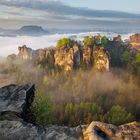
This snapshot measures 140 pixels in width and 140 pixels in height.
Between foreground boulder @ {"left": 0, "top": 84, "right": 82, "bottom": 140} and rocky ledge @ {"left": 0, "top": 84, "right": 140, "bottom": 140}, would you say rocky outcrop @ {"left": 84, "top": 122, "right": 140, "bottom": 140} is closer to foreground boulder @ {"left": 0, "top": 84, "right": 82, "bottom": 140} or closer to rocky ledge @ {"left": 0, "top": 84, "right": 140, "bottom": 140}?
rocky ledge @ {"left": 0, "top": 84, "right": 140, "bottom": 140}

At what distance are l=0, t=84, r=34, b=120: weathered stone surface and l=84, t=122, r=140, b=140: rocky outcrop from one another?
7.63 metres

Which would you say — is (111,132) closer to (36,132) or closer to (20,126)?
(36,132)

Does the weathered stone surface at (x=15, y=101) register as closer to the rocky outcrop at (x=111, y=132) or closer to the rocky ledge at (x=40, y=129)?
the rocky ledge at (x=40, y=129)

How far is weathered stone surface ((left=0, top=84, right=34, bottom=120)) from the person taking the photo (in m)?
38.0

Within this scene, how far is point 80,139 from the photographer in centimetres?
3269

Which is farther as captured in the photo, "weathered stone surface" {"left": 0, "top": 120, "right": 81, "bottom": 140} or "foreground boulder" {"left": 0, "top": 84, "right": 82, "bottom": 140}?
"foreground boulder" {"left": 0, "top": 84, "right": 82, "bottom": 140}

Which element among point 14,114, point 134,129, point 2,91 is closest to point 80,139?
point 134,129

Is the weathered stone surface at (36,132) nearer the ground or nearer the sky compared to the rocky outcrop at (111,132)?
nearer the ground

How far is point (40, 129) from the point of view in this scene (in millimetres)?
34375

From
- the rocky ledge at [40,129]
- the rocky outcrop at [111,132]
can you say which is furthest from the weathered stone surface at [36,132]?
the rocky outcrop at [111,132]

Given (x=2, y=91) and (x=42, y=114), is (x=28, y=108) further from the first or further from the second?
(x=42, y=114)

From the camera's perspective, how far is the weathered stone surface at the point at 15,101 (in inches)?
1495

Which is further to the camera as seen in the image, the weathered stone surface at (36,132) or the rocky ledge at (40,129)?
the weathered stone surface at (36,132)

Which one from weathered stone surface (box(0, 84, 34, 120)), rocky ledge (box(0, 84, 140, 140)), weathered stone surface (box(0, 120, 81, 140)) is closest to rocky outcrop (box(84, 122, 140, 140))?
rocky ledge (box(0, 84, 140, 140))
